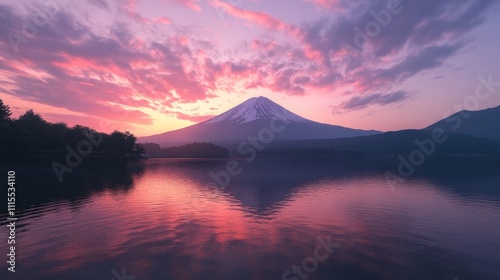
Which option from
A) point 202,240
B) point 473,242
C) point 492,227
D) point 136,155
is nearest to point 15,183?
point 202,240

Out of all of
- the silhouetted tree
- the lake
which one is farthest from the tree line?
the lake

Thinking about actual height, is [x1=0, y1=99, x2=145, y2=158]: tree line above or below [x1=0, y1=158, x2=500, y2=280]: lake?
above

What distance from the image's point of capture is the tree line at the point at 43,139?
96.5 metres

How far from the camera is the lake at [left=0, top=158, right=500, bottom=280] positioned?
20.7m

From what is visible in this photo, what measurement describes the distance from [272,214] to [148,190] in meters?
33.5

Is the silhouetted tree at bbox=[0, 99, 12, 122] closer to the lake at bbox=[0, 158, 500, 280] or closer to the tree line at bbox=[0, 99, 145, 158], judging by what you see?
the tree line at bbox=[0, 99, 145, 158]

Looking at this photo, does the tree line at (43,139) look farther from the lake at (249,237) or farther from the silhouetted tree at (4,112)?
the lake at (249,237)

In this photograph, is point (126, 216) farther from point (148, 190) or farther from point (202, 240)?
point (148, 190)

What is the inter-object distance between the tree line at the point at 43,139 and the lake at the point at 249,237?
62976mm

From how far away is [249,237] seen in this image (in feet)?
93.2

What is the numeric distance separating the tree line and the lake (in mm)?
62976

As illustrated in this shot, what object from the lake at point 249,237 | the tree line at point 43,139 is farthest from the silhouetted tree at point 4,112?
the lake at point 249,237

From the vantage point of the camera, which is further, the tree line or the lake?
the tree line

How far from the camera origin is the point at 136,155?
16638 cm
